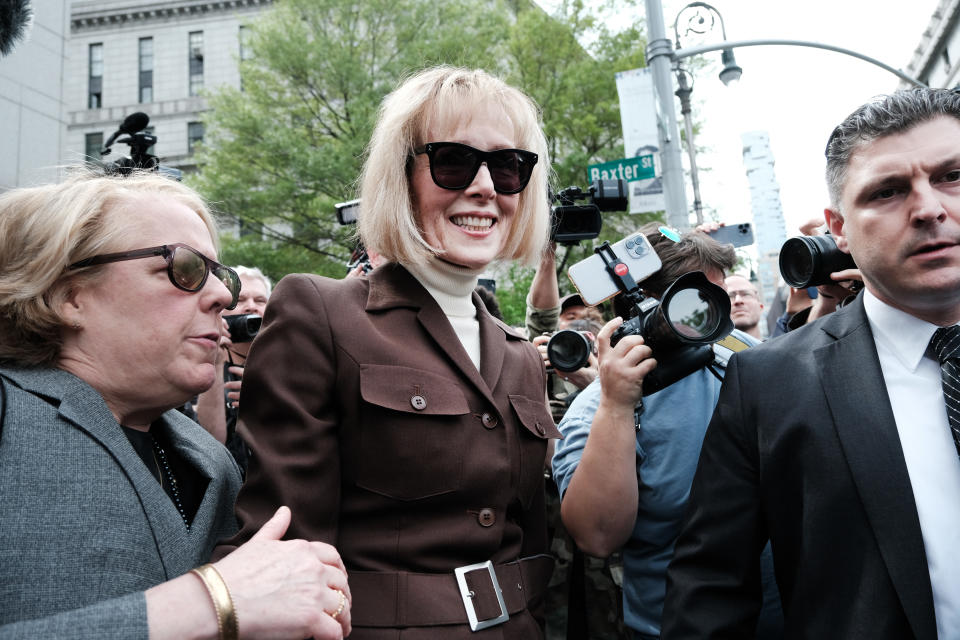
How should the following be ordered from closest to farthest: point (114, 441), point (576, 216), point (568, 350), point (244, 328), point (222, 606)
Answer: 1. point (222, 606)
2. point (114, 441)
3. point (568, 350)
4. point (576, 216)
5. point (244, 328)

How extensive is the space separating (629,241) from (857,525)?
3.30ft

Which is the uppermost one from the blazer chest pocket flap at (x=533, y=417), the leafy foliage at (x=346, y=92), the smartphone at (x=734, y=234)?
the leafy foliage at (x=346, y=92)

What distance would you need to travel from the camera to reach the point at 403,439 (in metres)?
1.69

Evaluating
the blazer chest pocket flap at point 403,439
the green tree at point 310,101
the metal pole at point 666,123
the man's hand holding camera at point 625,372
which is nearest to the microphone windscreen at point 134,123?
the blazer chest pocket flap at point 403,439

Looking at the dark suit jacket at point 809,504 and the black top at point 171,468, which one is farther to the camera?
the black top at point 171,468

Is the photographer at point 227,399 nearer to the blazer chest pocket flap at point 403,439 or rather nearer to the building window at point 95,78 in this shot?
the blazer chest pocket flap at point 403,439

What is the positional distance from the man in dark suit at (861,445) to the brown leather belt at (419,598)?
0.51 metres

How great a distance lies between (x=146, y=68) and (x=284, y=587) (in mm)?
38375

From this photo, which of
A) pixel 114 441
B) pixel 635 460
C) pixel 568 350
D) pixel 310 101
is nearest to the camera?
pixel 114 441

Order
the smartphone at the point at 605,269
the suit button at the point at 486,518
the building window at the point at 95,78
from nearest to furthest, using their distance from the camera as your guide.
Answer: the suit button at the point at 486,518
the smartphone at the point at 605,269
the building window at the point at 95,78

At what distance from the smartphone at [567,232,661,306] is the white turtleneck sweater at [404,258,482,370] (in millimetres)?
319

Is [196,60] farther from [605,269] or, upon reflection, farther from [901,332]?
[901,332]

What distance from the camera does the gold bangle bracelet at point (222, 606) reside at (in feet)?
4.07

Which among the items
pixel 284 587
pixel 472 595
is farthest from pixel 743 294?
pixel 284 587
